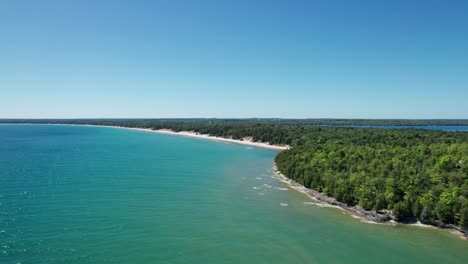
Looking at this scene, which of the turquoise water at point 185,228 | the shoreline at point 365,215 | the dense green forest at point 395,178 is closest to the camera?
the turquoise water at point 185,228

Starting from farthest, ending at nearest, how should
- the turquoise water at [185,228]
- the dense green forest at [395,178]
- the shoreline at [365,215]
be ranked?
1. the dense green forest at [395,178]
2. the shoreline at [365,215]
3. the turquoise water at [185,228]

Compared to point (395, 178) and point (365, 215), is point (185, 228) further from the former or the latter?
point (395, 178)

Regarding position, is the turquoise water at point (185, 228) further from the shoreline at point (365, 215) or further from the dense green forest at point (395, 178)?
the dense green forest at point (395, 178)

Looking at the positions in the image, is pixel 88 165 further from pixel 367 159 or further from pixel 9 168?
pixel 367 159

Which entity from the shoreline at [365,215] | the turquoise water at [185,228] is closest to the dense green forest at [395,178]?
the shoreline at [365,215]

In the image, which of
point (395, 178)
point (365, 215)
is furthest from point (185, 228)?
point (395, 178)

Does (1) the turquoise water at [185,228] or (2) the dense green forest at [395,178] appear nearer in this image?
(1) the turquoise water at [185,228]

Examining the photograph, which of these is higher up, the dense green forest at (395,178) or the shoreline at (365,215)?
the dense green forest at (395,178)

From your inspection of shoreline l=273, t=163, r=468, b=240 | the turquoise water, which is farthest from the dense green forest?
the turquoise water

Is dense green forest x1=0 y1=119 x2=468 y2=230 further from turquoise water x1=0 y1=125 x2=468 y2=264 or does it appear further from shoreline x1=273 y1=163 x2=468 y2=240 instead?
turquoise water x1=0 y1=125 x2=468 y2=264

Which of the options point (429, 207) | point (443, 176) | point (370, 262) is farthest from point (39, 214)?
point (443, 176)
